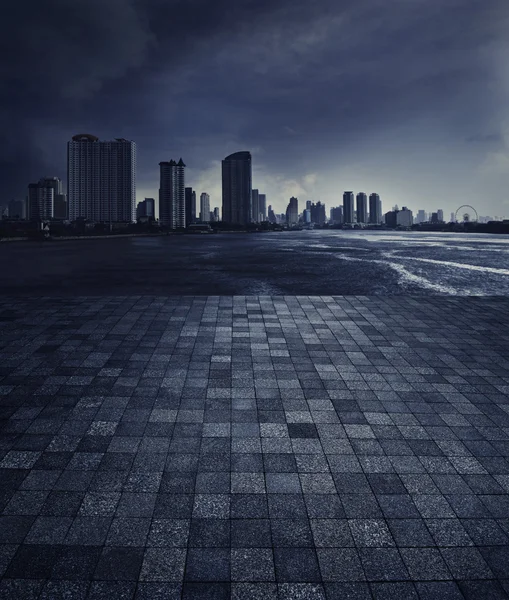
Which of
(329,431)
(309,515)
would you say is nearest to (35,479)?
(309,515)

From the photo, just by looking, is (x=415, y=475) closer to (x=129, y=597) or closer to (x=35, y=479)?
(x=129, y=597)

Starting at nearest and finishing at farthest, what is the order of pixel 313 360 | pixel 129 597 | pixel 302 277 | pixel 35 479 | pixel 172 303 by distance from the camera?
pixel 129 597, pixel 35 479, pixel 313 360, pixel 172 303, pixel 302 277

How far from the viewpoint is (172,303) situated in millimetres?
13867

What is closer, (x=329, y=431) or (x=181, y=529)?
(x=181, y=529)

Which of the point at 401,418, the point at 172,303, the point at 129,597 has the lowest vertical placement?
the point at 129,597

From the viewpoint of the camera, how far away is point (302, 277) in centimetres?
2456

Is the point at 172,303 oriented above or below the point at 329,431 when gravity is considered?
above

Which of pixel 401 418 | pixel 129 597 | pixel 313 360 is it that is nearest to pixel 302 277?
pixel 313 360

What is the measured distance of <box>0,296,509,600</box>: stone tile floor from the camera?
13.0 feet

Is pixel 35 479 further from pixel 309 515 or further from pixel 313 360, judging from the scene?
pixel 313 360

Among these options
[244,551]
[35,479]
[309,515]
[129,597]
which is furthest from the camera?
[35,479]

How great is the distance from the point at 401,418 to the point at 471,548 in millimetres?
2642

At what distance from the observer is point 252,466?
5.54 m

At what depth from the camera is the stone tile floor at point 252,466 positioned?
3971mm
